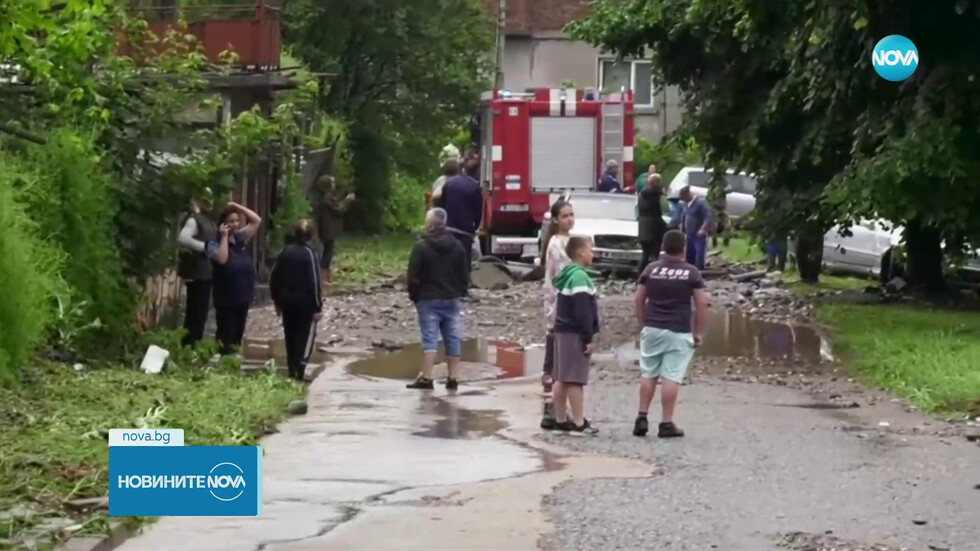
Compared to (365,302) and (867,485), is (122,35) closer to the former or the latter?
(365,302)

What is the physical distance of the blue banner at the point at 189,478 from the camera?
766 cm

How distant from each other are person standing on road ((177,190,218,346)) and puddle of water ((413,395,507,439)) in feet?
8.60

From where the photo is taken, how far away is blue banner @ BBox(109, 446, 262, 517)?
301 inches

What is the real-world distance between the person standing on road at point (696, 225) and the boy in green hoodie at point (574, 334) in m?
15.1

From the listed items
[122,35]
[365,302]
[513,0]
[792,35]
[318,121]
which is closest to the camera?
[122,35]

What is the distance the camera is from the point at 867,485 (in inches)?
455

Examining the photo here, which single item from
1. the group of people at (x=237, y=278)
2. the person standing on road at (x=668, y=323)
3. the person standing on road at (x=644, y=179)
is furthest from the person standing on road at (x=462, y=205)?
the person standing on road at (x=668, y=323)

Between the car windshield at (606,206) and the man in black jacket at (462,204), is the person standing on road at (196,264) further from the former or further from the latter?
the car windshield at (606,206)

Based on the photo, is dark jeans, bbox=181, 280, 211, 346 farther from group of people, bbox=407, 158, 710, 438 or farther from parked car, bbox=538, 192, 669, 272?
parked car, bbox=538, 192, 669, 272

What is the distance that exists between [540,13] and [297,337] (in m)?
38.4

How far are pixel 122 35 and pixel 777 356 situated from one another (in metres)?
7.77

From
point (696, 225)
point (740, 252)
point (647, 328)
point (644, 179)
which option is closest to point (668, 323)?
point (647, 328)

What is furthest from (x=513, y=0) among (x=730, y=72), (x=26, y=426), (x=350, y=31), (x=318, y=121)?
(x=26, y=426)

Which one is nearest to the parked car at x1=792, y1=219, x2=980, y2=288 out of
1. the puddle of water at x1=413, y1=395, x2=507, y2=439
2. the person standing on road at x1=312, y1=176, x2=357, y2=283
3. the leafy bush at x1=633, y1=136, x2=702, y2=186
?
the person standing on road at x1=312, y1=176, x2=357, y2=283
